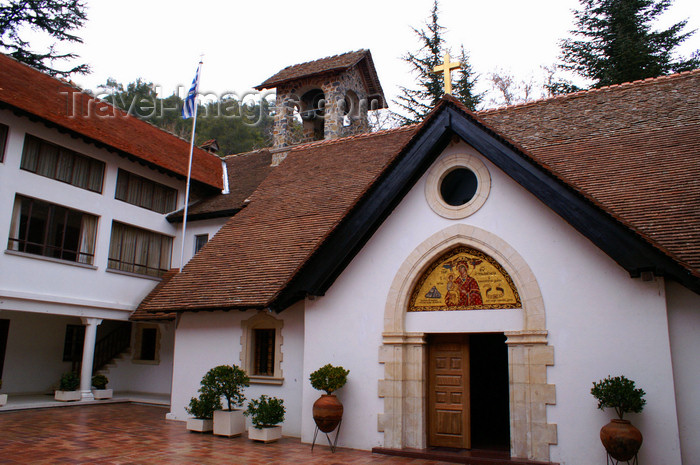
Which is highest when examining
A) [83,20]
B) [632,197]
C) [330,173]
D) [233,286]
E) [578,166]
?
[83,20]

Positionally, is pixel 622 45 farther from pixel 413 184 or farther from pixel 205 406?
pixel 205 406

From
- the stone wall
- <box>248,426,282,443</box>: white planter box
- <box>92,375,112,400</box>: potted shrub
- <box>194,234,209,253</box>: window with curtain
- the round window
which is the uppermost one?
the stone wall

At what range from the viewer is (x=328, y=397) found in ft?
33.9

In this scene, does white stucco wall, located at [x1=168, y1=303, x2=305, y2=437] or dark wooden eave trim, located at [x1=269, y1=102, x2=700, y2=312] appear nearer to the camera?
dark wooden eave trim, located at [x1=269, y1=102, x2=700, y2=312]

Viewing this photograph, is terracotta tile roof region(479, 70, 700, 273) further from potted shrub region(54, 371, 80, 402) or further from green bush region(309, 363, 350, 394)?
potted shrub region(54, 371, 80, 402)

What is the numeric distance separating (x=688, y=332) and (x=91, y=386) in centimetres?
1757

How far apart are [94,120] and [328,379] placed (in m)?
13.6

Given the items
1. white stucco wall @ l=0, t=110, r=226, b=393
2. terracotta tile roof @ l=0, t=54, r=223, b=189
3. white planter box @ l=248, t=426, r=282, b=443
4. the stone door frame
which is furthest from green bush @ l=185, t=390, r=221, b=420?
terracotta tile roof @ l=0, t=54, r=223, b=189

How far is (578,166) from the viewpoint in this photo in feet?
38.5

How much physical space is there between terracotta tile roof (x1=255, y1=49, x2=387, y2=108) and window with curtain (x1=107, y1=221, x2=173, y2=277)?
7462mm

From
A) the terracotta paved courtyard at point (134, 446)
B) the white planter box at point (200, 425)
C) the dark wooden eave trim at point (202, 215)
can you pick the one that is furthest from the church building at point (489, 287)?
the dark wooden eave trim at point (202, 215)

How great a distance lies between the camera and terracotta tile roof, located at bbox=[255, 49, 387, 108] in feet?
67.2

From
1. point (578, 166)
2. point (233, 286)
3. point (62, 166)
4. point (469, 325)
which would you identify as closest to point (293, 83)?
point (62, 166)

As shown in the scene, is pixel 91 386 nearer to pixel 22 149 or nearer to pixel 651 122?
pixel 22 149
